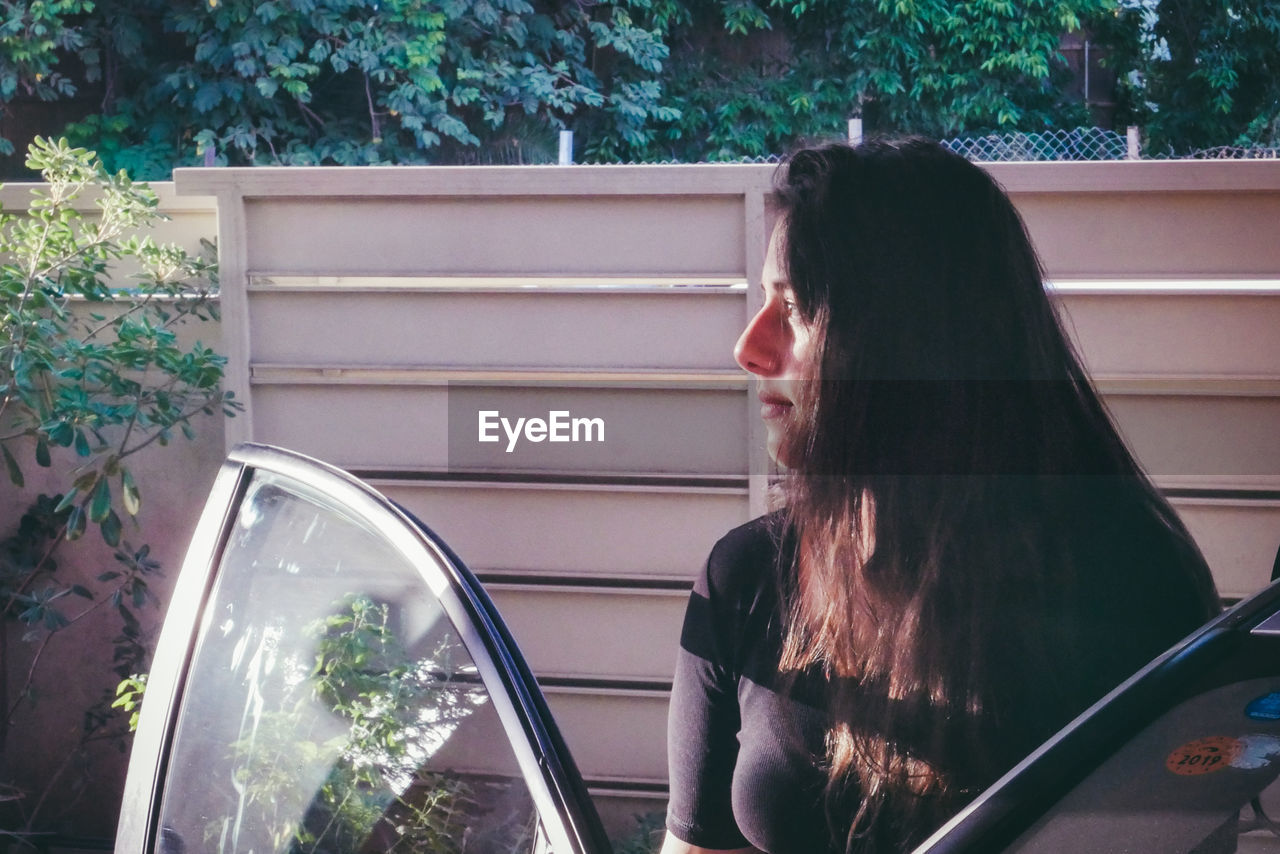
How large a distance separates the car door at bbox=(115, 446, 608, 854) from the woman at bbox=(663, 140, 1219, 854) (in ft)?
0.74

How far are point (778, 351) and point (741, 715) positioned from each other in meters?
0.33

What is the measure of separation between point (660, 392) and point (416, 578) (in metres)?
1.56

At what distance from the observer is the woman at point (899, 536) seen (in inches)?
34.1

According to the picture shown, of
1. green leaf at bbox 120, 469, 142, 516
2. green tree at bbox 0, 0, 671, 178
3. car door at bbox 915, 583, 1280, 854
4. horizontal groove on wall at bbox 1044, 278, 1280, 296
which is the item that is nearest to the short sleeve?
car door at bbox 915, 583, 1280, 854

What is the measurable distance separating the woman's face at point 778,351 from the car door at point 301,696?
0.32m

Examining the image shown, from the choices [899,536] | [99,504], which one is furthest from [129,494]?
[899,536]

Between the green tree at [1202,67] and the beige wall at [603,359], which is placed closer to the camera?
the beige wall at [603,359]

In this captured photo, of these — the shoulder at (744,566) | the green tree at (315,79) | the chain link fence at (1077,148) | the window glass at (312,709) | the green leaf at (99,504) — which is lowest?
the green leaf at (99,504)

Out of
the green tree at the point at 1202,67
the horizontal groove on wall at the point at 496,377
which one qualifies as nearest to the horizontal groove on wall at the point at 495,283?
the horizontal groove on wall at the point at 496,377

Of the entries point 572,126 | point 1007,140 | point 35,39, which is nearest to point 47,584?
point 35,39

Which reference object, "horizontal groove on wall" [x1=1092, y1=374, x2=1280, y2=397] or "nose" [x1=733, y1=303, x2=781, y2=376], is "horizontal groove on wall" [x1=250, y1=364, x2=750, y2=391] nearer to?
"horizontal groove on wall" [x1=1092, y1=374, x2=1280, y2=397]

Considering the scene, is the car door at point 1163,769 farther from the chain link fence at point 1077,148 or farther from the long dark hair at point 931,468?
the chain link fence at point 1077,148

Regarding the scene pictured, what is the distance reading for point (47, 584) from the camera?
106 inches

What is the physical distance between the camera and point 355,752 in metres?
0.99
